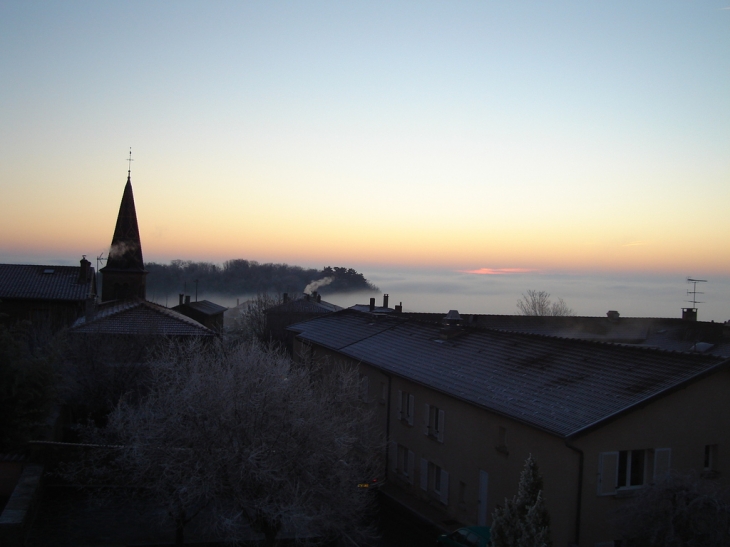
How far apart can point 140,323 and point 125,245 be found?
18.9m

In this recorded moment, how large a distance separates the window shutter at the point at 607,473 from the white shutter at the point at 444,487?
5.84 metres

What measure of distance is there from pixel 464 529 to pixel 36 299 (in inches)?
1800

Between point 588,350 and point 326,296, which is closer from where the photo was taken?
point 588,350

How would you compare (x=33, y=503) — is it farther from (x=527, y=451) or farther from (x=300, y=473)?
(x=527, y=451)

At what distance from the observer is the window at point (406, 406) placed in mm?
22292

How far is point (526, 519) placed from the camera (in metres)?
11.7

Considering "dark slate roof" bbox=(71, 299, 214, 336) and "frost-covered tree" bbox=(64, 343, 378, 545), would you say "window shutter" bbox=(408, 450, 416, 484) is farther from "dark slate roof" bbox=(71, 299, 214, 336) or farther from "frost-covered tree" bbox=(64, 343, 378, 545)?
"dark slate roof" bbox=(71, 299, 214, 336)

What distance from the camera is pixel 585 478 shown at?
14.4 metres

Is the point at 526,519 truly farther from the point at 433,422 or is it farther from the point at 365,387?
the point at 365,387

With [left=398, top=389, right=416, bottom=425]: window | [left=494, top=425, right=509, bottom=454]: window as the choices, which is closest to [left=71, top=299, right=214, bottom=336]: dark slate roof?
[left=398, top=389, right=416, bottom=425]: window

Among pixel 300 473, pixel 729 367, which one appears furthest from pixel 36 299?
pixel 729 367

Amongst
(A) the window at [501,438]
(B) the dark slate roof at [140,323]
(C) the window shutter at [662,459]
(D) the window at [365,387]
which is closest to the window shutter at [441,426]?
(A) the window at [501,438]

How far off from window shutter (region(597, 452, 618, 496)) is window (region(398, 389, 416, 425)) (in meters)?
8.44

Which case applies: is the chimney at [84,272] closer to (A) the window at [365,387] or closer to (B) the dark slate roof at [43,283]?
(B) the dark slate roof at [43,283]
